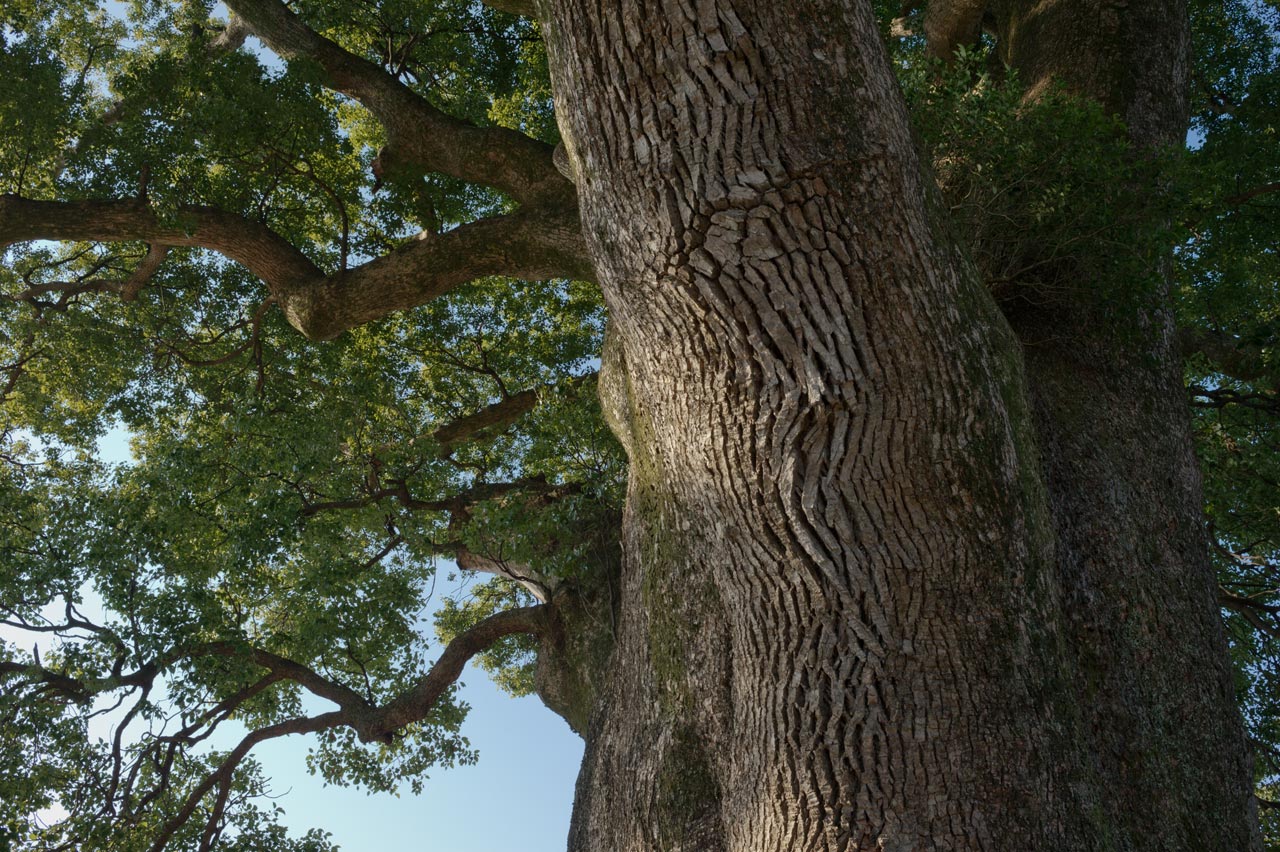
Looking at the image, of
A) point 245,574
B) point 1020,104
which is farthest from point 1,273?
point 1020,104

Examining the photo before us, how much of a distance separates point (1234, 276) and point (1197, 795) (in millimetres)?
6279

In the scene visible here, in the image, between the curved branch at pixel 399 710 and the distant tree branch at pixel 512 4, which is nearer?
the distant tree branch at pixel 512 4

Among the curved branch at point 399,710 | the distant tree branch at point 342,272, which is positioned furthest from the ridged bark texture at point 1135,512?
the curved branch at point 399,710

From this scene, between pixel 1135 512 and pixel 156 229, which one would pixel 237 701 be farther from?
pixel 1135 512

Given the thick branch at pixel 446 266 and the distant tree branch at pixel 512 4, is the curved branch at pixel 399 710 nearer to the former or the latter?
the thick branch at pixel 446 266

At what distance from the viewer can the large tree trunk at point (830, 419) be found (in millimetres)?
3111

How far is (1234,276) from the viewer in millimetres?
8688

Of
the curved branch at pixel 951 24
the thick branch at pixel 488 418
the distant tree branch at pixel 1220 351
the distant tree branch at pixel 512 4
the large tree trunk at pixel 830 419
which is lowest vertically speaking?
the large tree trunk at pixel 830 419

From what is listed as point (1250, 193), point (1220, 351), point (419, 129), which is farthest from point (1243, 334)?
point (419, 129)

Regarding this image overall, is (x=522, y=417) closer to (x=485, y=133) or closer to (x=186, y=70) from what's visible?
(x=485, y=133)

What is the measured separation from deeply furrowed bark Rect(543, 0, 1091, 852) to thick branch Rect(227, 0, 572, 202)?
398cm

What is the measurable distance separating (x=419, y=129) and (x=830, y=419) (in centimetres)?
579

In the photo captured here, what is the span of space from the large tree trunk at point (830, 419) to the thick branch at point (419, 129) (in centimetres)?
401

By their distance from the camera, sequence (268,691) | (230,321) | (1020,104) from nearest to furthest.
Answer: (1020,104) → (268,691) → (230,321)
